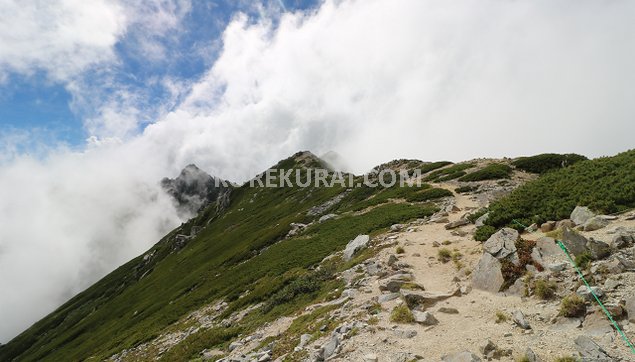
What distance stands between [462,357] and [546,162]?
49.1 meters

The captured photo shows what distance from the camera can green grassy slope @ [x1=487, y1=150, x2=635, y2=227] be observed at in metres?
18.2

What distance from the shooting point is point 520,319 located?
11.6 metres

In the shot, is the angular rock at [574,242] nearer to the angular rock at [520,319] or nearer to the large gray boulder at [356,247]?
the angular rock at [520,319]

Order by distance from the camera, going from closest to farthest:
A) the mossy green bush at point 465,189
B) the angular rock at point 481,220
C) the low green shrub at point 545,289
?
the low green shrub at point 545,289 < the angular rock at point 481,220 < the mossy green bush at point 465,189

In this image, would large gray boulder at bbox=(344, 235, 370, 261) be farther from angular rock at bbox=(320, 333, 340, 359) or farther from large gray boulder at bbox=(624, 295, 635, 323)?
large gray boulder at bbox=(624, 295, 635, 323)

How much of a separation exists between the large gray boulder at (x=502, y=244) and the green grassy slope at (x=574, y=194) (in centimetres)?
375

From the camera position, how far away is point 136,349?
123ft

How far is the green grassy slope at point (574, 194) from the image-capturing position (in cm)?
1816

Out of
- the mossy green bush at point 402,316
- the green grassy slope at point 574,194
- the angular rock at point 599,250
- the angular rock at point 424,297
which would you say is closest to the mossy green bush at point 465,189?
the green grassy slope at point 574,194

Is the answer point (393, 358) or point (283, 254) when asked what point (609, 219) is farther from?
point (283, 254)

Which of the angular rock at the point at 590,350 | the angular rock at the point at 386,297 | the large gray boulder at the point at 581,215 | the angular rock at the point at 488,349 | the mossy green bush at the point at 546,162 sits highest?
the mossy green bush at the point at 546,162

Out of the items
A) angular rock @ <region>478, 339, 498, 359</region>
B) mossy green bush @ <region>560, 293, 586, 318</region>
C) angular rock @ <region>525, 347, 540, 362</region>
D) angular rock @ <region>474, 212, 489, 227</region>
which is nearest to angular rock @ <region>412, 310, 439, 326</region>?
angular rock @ <region>478, 339, 498, 359</region>

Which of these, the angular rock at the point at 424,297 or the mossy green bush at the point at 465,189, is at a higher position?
the mossy green bush at the point at 465,189

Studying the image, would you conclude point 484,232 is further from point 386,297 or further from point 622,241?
point 386,297
